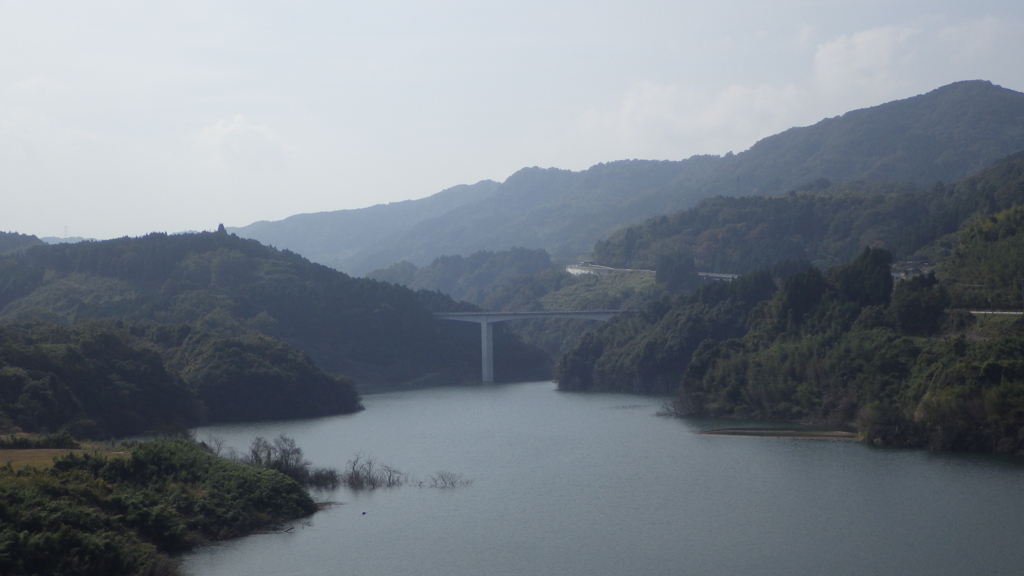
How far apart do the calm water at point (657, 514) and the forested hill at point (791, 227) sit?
4799 cm

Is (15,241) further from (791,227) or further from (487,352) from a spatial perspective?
(791,227)

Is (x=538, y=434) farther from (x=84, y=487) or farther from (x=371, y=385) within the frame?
(x=371, y=385)

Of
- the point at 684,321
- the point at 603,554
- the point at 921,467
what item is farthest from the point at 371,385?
the point at 603,554

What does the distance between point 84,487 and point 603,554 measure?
39.0 feet

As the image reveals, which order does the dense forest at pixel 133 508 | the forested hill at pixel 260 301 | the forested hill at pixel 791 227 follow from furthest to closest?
the forested hill at pixel 791 227 → the forested hill at pixel 260 301 → the dense forest at pixel 133 508

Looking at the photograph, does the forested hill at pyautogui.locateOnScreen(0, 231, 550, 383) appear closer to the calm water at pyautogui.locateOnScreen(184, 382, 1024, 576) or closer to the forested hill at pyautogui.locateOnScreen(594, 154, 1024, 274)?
the forested hill at pyautogui.locateOnScreen(594, 154, 1024, 274)

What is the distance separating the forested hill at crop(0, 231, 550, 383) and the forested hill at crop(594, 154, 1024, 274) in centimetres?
2676

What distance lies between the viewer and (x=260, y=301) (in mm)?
85750

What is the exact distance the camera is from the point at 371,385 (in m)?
83.3

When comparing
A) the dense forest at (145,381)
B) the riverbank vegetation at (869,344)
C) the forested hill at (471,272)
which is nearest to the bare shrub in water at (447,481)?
the dense forest at (145,381)

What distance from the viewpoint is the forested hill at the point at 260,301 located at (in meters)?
81.1

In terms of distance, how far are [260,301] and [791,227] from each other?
185 feet

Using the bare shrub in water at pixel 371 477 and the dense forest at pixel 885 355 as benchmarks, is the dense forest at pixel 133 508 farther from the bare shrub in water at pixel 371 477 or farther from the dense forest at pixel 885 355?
the dense forest at pixel 885 355

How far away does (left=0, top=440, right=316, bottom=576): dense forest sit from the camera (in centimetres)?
2056
